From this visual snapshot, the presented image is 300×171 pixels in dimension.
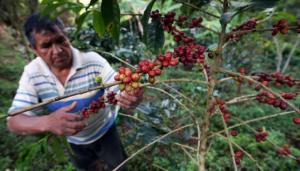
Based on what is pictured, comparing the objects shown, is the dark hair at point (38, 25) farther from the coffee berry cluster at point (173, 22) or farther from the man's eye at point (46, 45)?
the coffee berry cluster at point (173, 22)

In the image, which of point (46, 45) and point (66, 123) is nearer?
point (66, 123)

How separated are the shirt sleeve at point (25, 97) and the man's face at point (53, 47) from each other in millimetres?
152

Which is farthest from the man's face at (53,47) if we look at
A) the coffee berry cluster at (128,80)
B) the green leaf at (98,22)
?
the coffee berry cluster at (128,80)


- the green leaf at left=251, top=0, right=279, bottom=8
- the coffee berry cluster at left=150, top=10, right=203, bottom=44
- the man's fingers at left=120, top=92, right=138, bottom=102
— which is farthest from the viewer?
the man's fingers at left=120, top=92, right=138, bottom=102

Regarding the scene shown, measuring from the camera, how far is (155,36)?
1.02 metres

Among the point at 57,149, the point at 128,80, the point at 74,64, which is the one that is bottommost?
the point at 57,149

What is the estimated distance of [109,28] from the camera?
0.79 meters

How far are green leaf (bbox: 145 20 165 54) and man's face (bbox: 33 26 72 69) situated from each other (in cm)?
73

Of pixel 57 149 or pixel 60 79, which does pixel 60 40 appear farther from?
pixel 57 149

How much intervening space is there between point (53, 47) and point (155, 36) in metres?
0.76

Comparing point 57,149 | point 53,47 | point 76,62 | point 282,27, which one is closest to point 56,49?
point 53,47

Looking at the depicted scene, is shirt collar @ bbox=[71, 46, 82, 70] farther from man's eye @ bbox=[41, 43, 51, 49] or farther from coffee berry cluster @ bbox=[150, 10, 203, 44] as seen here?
coffee berry cluster @ bbox=[150, 10, 203, 44]

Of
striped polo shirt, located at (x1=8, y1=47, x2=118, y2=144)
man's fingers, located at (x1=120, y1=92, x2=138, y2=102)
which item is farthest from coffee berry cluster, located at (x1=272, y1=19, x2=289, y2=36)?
striped polo shirt, located at (x1=8, y1=47, x2=118, y2=144)

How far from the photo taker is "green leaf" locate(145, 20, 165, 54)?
1.00 meters
